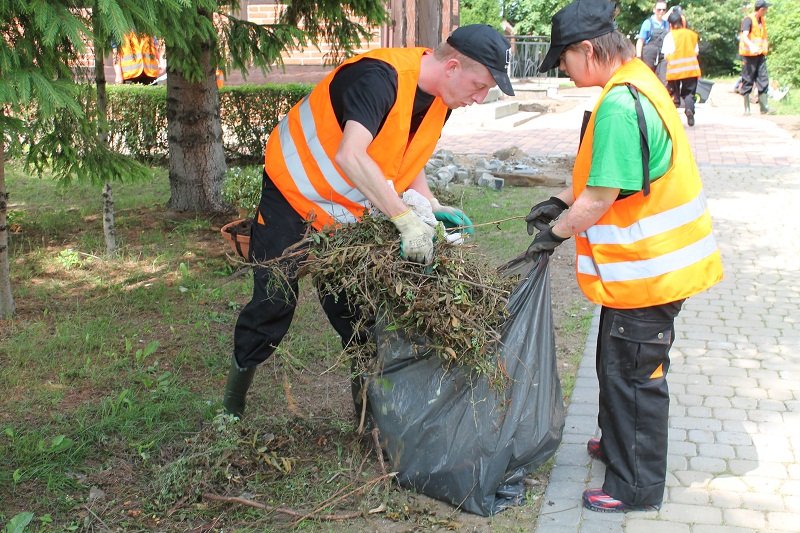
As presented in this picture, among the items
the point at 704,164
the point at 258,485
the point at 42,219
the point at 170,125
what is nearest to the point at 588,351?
the point at 258,485

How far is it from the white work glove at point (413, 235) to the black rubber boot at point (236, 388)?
102cm

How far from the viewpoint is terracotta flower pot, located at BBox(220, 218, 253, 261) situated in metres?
5.24

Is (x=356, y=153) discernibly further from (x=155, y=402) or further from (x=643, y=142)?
(x=155, y=402)

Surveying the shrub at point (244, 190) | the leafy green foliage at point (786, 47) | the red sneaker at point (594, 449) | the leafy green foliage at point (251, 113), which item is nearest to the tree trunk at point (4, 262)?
the shrub at point (244, 190)

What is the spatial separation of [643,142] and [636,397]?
916mm

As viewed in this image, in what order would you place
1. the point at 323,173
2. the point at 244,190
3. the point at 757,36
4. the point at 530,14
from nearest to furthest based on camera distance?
the point at 323,173 → the point at 244,190 → the point at 757,36 → the point at 530,14

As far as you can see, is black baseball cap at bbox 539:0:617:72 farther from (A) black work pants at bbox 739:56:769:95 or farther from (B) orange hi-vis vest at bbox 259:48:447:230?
(A) black work pants at bbox 739:56:769:95

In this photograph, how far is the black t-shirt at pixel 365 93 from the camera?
8.98 feet

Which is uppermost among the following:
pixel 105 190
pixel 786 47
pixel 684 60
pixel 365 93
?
pixel 786 47

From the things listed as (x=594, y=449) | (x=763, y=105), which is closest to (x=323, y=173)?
(x=594, y=449)

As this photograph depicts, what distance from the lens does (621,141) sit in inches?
101

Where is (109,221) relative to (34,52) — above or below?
below

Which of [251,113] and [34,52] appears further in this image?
[251,113]

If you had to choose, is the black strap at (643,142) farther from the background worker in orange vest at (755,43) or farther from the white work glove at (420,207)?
the background worker in orange vest at (755,43)
